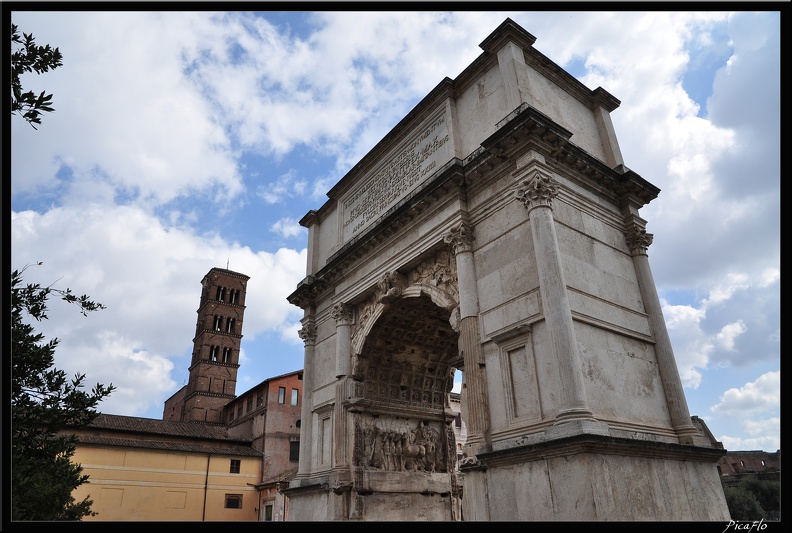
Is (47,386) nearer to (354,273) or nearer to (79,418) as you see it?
(79,418)

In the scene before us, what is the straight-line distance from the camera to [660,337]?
10891 mm

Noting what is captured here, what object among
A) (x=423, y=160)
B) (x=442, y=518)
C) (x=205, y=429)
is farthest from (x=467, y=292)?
(x=205, y=429)

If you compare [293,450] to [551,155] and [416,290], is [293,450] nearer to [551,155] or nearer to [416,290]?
[416,290]

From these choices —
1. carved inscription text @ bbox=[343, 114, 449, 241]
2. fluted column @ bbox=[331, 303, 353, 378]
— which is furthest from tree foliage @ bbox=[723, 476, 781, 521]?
carved inscription text @ bbox=[343, 114, 449, 241]

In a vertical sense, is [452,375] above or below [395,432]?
above

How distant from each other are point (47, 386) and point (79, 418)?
78 cm

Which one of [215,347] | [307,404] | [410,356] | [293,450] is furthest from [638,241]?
[215,347]

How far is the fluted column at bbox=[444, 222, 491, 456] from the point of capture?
9.91m

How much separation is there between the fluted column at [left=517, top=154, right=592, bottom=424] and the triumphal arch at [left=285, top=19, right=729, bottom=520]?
0.13 ft

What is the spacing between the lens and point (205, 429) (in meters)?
35.4

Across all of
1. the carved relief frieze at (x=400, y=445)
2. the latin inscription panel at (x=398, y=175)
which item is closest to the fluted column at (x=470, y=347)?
the latin inscription panel at (x=398, y=175)

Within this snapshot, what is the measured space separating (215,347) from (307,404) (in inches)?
1460

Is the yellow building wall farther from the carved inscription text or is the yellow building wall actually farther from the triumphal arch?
the carved inscription text

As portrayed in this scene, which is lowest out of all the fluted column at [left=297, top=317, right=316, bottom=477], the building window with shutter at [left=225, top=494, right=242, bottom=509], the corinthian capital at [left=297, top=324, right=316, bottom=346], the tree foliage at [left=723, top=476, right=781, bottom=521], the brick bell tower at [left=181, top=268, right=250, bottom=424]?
the tree foliage at [left=723, top=476, right=781, bottom=521]
